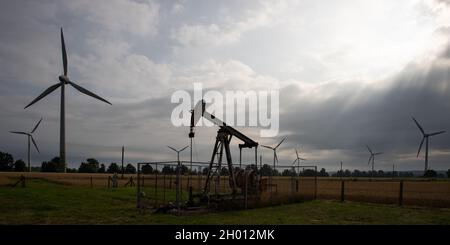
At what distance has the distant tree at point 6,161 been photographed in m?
106

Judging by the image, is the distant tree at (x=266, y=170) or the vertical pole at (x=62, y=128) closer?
the distant tree at (x=266, y=170)

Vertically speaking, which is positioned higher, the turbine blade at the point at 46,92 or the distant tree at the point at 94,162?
the turbine blade at the point at 46,92

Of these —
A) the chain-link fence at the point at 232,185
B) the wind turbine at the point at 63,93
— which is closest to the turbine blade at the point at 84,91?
the wind turbine at the point at 63,93

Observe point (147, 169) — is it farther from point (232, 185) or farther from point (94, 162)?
point (94, 162)

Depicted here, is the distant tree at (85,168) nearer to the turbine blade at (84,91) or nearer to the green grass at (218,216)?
the turbine blade at (84,91)

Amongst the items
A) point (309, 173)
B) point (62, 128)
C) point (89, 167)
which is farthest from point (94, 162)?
point (309, 173)

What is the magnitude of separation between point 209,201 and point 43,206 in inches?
327

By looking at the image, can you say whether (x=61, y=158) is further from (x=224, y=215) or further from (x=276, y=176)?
(x=224, y=215)

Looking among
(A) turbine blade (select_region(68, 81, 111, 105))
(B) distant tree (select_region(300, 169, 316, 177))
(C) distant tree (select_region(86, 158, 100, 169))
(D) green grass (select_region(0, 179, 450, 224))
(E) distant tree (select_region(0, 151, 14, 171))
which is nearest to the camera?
(D) green grass (select_region(0, 179, 450, 224))

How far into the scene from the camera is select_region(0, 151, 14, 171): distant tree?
106125 mm

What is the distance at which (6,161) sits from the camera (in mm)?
107438

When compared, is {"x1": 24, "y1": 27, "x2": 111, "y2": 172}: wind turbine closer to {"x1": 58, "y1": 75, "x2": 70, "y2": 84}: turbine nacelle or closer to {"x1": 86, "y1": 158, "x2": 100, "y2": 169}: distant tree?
{"x1": 58, "y1": 75, "x2": 70, "y2": 84}: turbine nacelle

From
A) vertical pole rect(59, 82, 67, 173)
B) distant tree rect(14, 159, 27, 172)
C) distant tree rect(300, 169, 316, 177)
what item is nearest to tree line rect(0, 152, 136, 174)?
distant tree rect(14, 159, 27, 172)

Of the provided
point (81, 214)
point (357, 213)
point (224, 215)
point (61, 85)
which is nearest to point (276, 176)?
point (357, 213)
